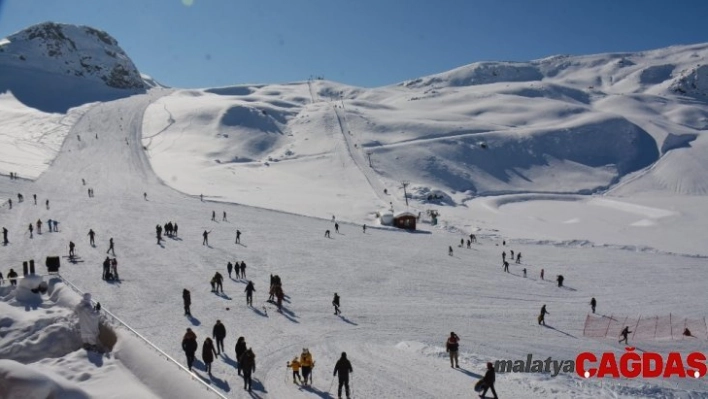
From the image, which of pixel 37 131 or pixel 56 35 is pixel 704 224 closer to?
pixel 37 131

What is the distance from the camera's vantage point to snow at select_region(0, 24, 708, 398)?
43.3 feet

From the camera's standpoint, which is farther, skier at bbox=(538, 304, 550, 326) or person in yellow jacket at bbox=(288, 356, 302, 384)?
skier at bbox=(538, 304, 550, 326)

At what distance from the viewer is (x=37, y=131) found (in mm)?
75062

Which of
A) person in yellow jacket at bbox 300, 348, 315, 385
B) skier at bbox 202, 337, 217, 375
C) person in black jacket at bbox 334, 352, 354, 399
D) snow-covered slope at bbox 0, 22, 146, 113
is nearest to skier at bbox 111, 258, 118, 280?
skier at bbox 202, 337, 217, 375

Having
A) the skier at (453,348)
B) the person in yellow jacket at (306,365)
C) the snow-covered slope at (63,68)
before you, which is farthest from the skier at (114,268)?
the snow-covered slope at (63,68)

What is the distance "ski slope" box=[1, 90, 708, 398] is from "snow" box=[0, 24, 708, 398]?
0.41ft

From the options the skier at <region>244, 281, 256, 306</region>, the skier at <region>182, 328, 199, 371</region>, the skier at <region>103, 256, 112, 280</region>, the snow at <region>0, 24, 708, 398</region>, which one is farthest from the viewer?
the skier at <region>103, 256, 112, 280</region>

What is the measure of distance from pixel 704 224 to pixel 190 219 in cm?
4782

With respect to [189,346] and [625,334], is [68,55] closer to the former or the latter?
[189,346]

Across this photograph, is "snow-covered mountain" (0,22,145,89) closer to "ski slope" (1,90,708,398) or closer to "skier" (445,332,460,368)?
"ski slope" (1,90,708,398)

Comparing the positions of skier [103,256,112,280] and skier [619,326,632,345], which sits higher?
skier [103,256,112,280]

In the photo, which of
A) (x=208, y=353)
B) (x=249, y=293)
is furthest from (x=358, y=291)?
(x=208, y=353)

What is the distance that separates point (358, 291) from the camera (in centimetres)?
2298

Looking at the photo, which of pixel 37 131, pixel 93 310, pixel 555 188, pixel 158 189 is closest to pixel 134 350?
pixel 93 310
